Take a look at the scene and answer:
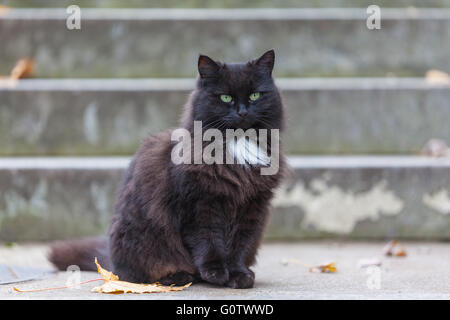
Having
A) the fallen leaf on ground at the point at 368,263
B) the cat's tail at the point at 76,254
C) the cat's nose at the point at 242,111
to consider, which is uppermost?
the cat's nose at the point at 242,111

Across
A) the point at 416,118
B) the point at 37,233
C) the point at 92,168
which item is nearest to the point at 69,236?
the point at 37,233

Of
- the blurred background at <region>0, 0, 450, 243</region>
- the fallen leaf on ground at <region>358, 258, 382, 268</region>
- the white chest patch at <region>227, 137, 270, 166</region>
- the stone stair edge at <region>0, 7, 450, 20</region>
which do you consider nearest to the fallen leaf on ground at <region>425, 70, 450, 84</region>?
the blurred background at <region>0, 0, 450, 243</region>

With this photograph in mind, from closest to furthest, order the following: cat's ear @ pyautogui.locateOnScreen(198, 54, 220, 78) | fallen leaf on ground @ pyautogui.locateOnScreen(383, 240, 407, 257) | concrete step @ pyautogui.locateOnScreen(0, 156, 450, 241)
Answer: cat's ear @ pyautogui.locateOnScreen(198, 54, 220, 78) < fallen leaf on ground @ pyautogui.locateOnScreen(383, 240, 407, 257) < concrete step @ pyautogui.locateOnScreen(0, 156, 450, 241)

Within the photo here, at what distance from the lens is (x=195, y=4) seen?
539cm

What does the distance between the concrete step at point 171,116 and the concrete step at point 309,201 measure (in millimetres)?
380

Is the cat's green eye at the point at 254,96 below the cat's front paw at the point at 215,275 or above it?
above

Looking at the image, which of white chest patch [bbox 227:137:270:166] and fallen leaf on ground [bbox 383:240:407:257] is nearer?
white chest patch [bbox 227:137:270:166]

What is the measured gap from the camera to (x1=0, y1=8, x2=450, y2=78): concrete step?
16.2 ft

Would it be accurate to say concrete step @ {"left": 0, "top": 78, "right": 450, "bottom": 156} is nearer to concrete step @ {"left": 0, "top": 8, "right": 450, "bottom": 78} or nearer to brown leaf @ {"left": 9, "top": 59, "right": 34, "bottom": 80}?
brown leaf @ {"left": 9, "top": 59, "right": 34, "bottom": 80}

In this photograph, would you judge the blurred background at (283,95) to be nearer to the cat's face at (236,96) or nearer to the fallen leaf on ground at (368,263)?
the fallen leaf on ground at (368,263)

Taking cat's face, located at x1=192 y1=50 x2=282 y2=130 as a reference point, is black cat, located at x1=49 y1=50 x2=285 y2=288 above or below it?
below

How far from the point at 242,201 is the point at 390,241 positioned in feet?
5.78

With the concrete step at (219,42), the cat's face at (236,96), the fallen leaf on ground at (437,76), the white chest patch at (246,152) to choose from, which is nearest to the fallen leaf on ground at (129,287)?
the white chest patch at (246,152)

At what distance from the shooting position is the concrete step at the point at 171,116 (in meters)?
4.61
